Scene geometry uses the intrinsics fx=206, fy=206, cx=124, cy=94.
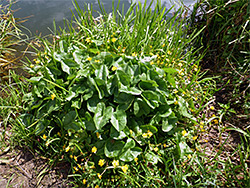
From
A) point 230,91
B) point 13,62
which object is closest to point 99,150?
point 230,91

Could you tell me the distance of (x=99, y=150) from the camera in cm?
181

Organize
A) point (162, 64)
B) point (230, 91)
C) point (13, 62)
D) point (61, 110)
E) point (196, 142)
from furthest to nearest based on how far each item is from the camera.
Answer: point (13, 62) < point (230, 91) < point (162, 64) < point (196, 142) < point (61, 110)

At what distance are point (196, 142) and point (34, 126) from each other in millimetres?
1654

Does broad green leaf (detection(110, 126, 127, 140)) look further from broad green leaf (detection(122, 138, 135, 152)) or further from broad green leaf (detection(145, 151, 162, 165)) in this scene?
broad green leaf (detection(145, 151, 162, 165))

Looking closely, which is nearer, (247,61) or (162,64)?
(162,64)

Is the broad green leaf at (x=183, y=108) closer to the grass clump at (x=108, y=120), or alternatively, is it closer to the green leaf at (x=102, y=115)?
the grass clump at (x=108, y=120)

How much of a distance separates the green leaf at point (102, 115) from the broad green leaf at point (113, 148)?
20 cm

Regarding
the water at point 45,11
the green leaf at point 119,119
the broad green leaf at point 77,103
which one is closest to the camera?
the green leaf at point 119,119

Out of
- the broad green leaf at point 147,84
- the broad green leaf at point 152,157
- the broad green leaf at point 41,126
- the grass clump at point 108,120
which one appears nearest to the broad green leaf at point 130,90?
the grass clump at point 108,120

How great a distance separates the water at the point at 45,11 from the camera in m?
3.85

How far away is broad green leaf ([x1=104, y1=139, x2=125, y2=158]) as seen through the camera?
1.74 m

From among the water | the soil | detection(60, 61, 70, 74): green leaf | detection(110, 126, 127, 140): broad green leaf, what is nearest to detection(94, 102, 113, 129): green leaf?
detection(110, 126, 127, 140): broad green leaf

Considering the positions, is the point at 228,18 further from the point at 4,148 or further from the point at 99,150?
the point at 4,148

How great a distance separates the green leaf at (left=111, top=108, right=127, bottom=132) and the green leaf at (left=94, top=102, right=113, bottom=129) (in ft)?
0.14
